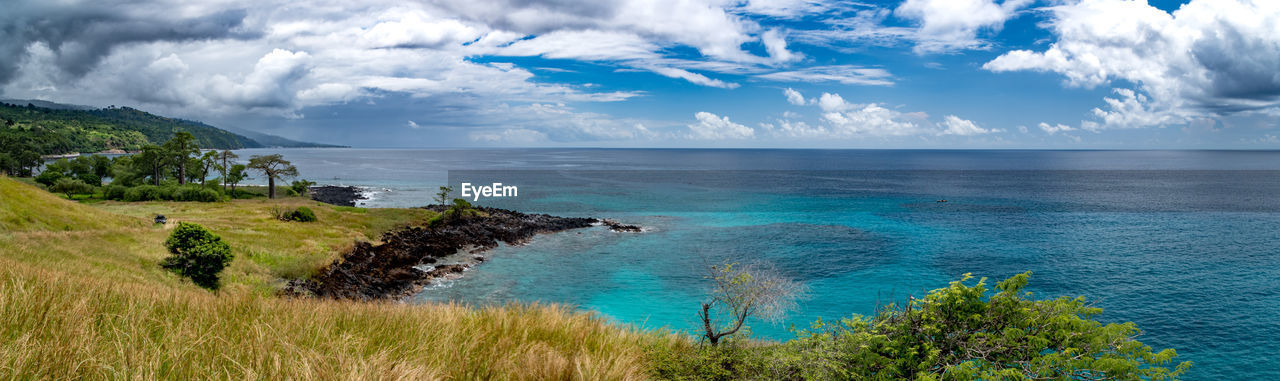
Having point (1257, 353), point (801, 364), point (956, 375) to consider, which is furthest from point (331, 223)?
point (1257, 353)

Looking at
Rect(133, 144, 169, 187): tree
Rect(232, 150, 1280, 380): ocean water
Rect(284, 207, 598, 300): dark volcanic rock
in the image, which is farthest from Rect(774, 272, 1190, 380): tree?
Rect(133, 144, 169, 187): tree

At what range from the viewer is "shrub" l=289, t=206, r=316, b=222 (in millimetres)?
52194

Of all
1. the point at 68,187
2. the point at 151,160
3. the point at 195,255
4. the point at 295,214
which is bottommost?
the point at 68,187

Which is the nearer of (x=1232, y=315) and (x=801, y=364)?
(x=801, y=364)

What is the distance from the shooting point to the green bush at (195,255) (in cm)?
2786

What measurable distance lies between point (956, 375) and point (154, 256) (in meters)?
35.4

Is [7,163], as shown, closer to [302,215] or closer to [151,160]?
[151,160]

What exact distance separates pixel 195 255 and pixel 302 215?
2651 centimetres

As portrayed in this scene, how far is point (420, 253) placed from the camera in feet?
155

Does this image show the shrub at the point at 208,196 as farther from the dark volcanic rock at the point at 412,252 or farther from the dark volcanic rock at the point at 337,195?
the dark volcanic rock at the point at 412,252

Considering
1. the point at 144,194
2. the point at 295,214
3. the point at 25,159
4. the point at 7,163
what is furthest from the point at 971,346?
the point at 25,159

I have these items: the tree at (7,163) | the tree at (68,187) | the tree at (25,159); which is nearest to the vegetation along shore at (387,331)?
the tree at (68,187)

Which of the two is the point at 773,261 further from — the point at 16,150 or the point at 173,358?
the point at 16,150

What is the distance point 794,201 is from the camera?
92875mm
